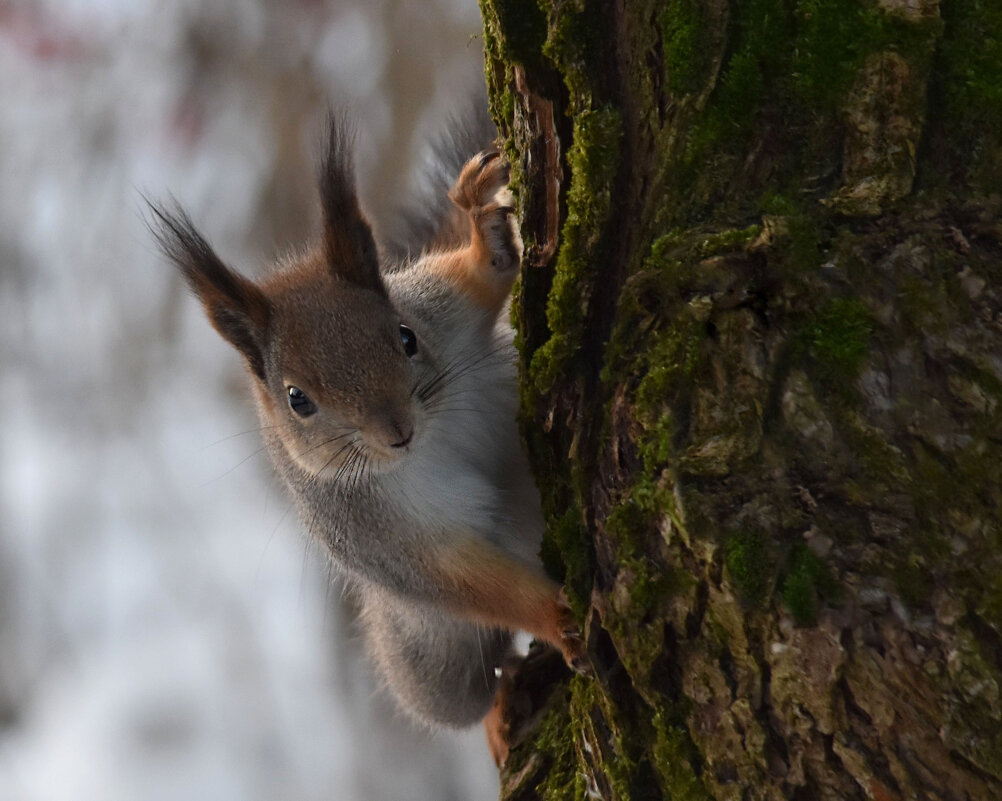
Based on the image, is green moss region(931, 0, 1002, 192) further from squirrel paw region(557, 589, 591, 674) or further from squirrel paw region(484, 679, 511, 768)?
squirrel paw region(484, 679, 511, 768)

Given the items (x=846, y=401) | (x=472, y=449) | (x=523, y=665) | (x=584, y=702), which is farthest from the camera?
(x=523, y=665)

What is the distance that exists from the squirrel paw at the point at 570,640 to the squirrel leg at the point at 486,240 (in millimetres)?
781

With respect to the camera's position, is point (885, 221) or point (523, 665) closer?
point (885, 221)

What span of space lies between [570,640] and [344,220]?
38.3 inches

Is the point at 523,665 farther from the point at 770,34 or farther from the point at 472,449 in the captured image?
the point at 770,34

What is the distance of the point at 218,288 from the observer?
2098 mm

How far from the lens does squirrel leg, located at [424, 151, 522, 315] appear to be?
7.36ft

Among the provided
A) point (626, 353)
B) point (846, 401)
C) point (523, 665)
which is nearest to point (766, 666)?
point (846, 401)

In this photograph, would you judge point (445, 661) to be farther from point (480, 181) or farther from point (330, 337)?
point (480, 181)

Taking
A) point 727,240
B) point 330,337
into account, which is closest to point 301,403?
point 330,337

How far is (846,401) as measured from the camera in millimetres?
1248

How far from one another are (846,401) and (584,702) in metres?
0.73

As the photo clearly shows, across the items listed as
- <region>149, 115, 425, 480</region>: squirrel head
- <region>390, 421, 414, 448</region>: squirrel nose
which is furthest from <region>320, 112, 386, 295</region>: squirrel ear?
<region>390, 421, 414, 448</region>: squirrel nose

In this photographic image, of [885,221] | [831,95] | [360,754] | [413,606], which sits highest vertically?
[831,95]
